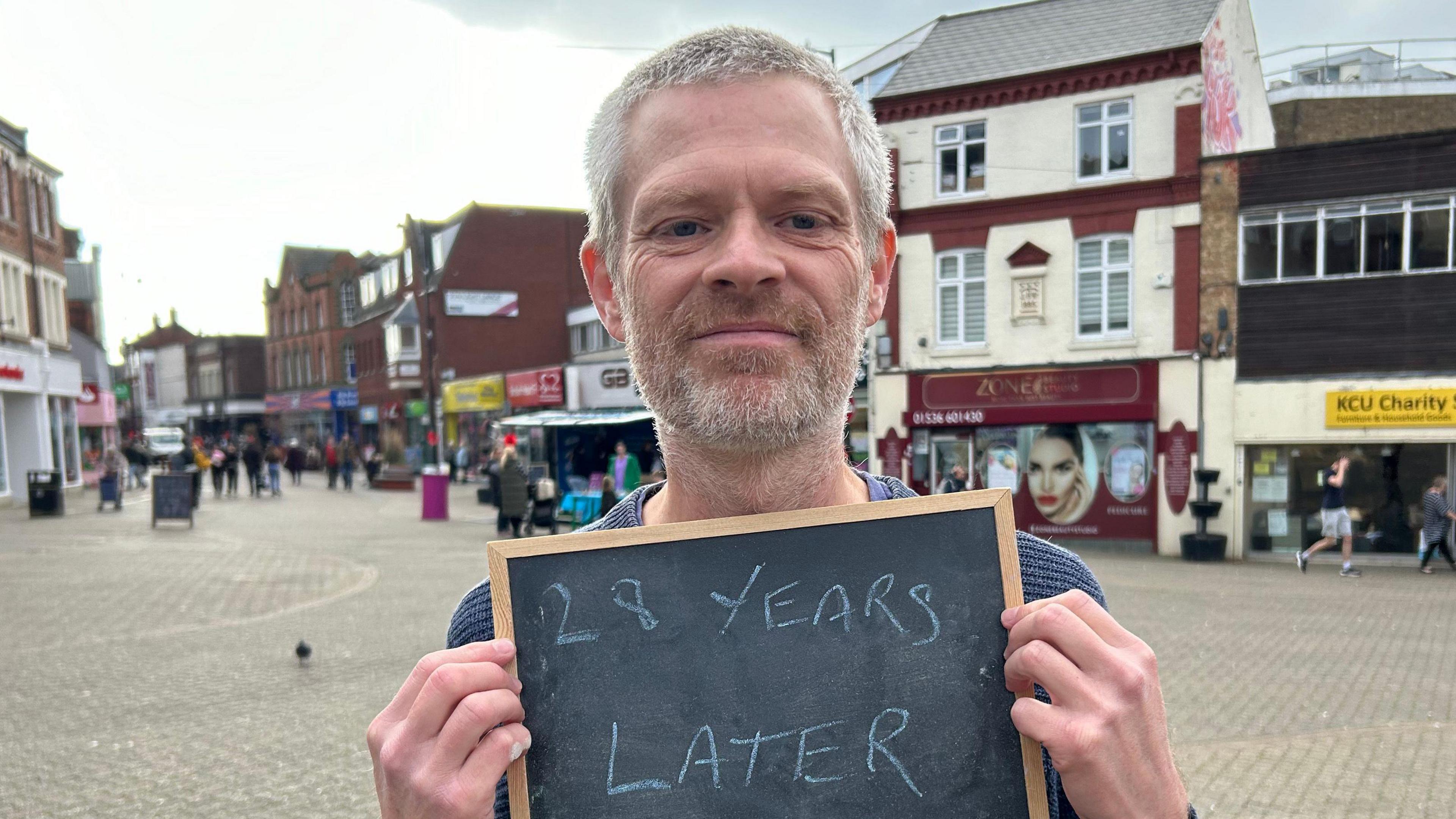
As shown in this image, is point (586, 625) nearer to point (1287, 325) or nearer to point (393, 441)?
point (1287, 325)

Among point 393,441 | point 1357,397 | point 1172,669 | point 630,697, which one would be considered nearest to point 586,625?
point 630,697

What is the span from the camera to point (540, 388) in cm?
2908

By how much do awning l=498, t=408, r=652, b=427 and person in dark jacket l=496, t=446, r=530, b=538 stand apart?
3.08 meters

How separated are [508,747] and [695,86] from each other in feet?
3.86

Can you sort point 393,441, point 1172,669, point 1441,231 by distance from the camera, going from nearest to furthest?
point 1172,669 → point 1441,231 → point 393,441

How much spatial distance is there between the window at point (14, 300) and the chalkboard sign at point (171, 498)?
1054cm

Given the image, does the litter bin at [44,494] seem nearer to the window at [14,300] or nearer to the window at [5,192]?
the window at [14,300]

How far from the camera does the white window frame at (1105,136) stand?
17.5 m

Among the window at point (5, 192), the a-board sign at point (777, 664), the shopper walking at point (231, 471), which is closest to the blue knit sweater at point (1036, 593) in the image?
the a-board sign at point (777, 664)

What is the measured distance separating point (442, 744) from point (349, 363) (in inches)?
2323

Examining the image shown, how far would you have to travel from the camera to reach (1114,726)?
1.34 m

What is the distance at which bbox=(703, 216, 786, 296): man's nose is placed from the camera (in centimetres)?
150

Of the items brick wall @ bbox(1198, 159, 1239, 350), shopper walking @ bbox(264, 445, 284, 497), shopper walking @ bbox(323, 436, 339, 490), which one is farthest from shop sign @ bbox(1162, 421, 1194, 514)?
shopper walking @ bbox(323, 436, 339, 490)

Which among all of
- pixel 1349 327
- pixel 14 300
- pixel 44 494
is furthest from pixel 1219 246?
pixel 14 300
